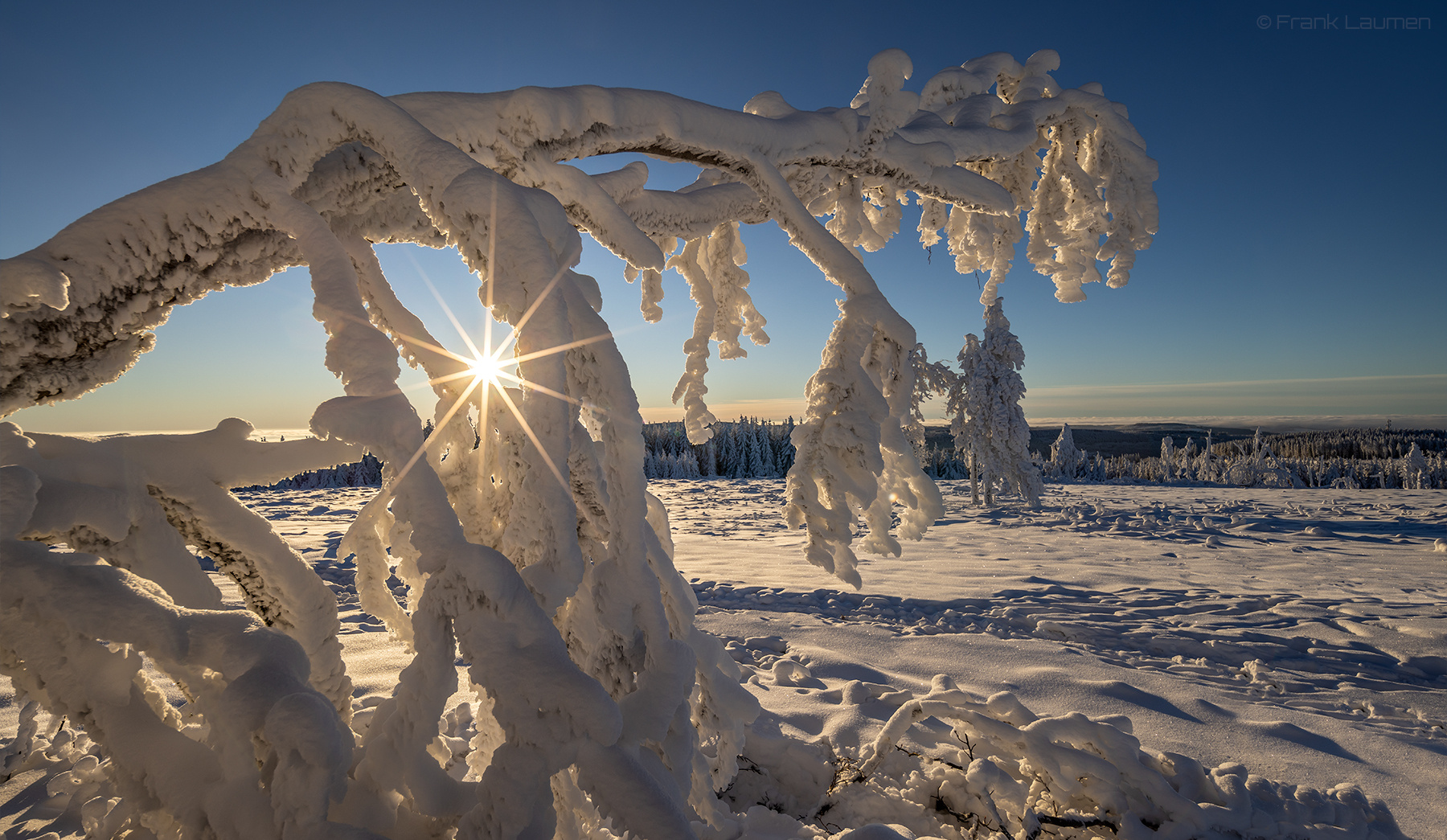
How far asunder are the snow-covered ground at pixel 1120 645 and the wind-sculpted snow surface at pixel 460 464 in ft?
5.11

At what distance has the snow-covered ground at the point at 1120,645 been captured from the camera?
2.95 metres

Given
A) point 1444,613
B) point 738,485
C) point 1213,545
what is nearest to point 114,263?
point 1444,613

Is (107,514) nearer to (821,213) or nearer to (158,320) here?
(158,320)

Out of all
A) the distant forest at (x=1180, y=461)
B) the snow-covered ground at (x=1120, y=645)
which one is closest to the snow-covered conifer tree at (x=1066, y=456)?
the distant forest at (x=1180, y=461)

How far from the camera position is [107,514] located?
1424 millimetres

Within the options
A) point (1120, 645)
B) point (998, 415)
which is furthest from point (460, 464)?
point (998, 415)

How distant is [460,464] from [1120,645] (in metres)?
5.90

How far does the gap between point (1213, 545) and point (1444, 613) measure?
17.3 feet

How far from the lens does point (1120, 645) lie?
5.10 m

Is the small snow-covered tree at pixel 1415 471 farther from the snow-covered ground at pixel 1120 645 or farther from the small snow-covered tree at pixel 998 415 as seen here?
the snow-covered ground at pixel 1120 645

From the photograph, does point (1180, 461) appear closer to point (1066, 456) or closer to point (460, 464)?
point (1066, 456)

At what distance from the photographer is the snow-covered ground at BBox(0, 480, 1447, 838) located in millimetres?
2949

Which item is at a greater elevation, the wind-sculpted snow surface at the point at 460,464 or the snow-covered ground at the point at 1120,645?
the wind-sculpted snow surface at the point at 460,464

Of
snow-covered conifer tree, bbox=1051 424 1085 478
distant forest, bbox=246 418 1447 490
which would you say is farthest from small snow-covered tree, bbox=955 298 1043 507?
snow-covered conifer tree, bbox=1051 424 1085 478
